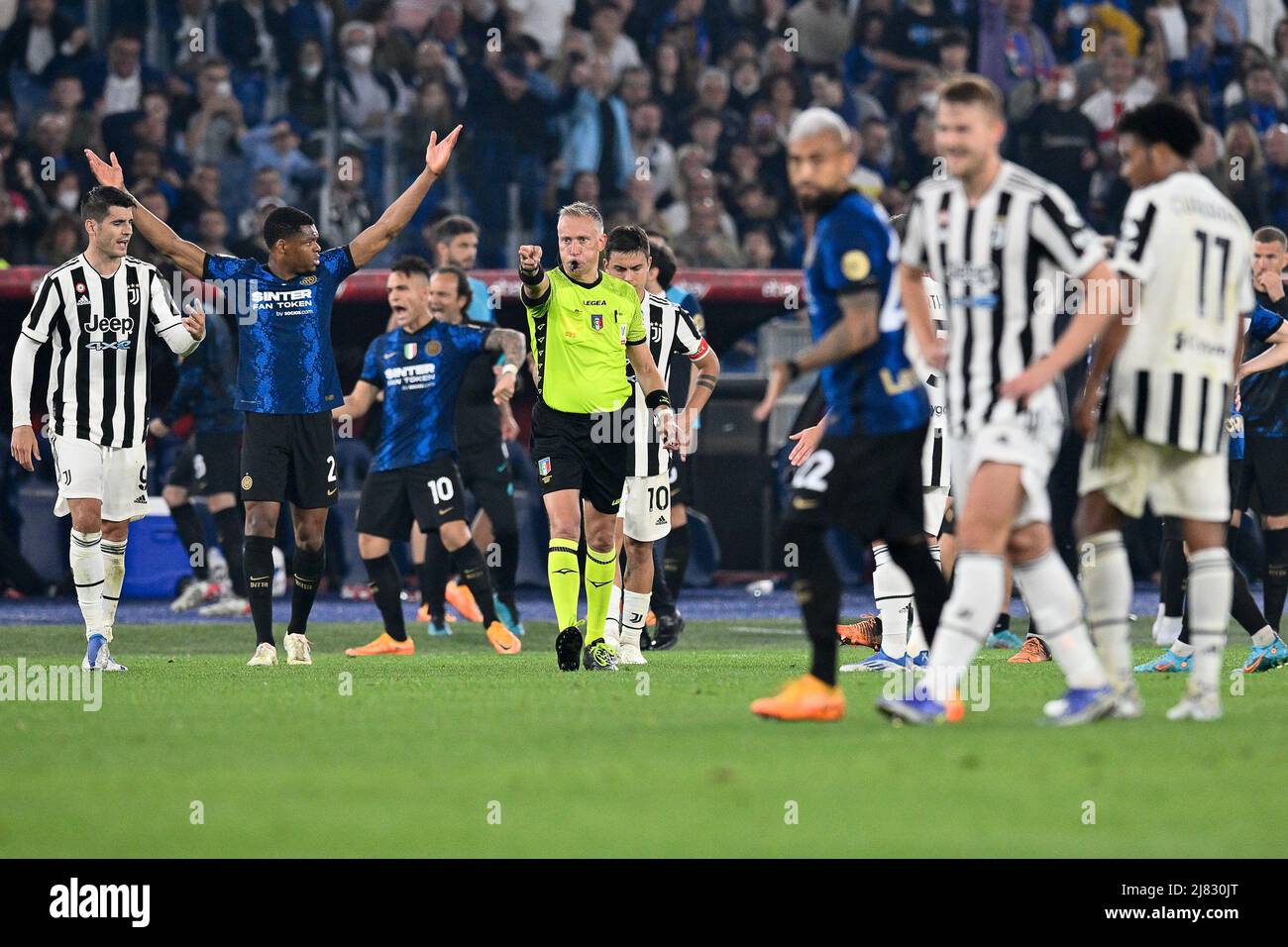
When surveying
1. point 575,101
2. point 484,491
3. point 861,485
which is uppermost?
point 575,101

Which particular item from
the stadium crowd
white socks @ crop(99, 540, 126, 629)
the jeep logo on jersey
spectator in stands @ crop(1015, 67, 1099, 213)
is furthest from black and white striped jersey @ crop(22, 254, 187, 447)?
spectator in stands @ crop(1015, 67, 1099, 213)

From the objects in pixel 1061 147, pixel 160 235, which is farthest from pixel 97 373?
pixel 1061 147

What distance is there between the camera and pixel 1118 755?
211 inches

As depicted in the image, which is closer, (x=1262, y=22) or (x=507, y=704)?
(x=507, y=704)

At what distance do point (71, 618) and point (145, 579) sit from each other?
1.92m

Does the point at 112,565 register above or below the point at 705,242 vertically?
below

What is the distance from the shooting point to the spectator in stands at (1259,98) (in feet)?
64.8

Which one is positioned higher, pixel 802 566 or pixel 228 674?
pixel 802 566

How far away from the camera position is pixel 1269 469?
10781 mm

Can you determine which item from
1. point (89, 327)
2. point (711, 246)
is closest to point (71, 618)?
point (89, 327)

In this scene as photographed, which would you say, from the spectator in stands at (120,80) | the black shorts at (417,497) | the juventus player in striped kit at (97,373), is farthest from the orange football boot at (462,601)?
the spectator in stands at (120,80)

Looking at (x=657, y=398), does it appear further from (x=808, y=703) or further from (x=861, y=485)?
(x=808, y=703)

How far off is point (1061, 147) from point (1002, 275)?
1351 cm

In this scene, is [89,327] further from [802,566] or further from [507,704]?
[802,566]
